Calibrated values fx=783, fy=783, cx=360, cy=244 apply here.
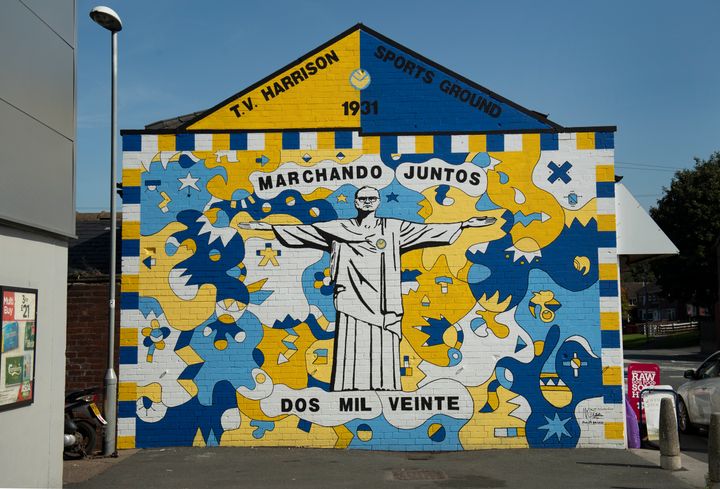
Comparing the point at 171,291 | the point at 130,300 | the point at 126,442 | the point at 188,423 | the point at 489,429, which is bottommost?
the point at 126,442

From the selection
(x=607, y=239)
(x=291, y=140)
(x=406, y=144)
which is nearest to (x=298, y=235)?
(x=291, y=140)

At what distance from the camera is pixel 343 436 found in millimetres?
12281

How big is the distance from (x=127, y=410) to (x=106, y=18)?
19.6ft

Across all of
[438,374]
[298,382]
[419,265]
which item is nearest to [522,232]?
[419,265]

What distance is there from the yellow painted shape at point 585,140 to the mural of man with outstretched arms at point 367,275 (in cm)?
193

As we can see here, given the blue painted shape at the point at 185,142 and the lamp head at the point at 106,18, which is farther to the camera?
the blue painted shape at the point at 185,142

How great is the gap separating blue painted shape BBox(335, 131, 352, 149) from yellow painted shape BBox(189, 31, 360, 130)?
67 centimetres

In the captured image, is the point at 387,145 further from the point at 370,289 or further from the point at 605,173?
the point at 605,173

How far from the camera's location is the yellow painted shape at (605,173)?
12586 mm

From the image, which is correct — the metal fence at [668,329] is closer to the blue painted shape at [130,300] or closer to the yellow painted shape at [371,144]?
the yellow painted shape at [371,144]

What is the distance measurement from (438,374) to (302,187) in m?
3.68

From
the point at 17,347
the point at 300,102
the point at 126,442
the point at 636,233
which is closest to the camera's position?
the point at 17,347

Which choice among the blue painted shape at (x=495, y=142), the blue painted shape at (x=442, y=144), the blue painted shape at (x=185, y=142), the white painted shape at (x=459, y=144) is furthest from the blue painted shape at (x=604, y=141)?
the blue painted shape at (x=185, y=142)

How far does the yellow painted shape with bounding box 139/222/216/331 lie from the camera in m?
12.4
